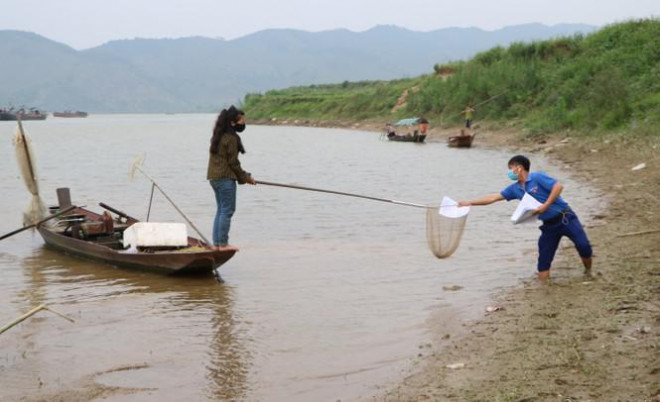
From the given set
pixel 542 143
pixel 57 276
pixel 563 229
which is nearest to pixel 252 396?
pixel 563 229

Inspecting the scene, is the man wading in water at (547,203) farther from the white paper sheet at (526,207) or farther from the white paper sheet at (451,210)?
the white paper sheet at (451,210)

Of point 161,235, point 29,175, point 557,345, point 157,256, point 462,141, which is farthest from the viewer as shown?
point 462,141

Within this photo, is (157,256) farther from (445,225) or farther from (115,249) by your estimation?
(445,225)

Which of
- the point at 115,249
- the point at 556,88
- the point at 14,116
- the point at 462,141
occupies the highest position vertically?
the point at 14,116

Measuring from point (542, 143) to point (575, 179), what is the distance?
33.4ft

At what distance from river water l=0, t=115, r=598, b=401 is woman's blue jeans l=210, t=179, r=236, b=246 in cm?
59

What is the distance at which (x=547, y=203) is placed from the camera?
752cm

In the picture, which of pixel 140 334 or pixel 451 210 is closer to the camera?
pixel 140 334

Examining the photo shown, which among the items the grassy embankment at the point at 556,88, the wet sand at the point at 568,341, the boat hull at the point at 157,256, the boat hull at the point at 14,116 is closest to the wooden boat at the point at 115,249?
the boat hull at the point at 157,256

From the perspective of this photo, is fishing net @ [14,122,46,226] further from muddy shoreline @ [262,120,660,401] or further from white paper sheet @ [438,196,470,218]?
muddy shoreline @ [262,120,660,401]

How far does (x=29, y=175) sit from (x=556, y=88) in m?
26.6

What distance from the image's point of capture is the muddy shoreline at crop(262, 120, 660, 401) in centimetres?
480

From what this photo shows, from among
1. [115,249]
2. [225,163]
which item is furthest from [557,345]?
[115,249]

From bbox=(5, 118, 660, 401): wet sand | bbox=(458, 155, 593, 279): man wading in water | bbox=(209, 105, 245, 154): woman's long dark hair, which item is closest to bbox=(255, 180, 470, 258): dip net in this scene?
bbox=(458, 155, 593, 279): man wading in water
